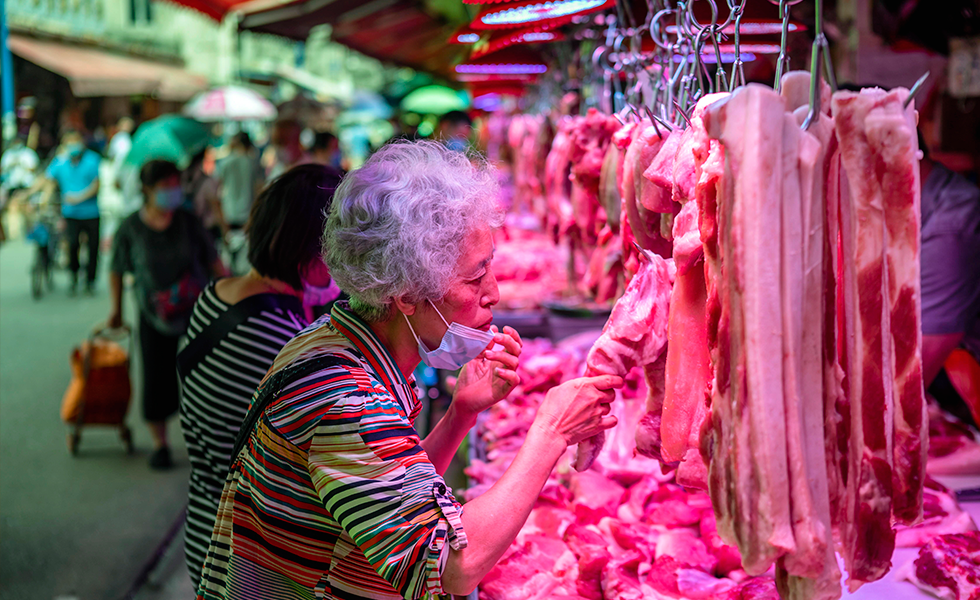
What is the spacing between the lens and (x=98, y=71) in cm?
1839

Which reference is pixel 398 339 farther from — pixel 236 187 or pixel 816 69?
pixel 236 187

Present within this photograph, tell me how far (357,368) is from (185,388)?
42.2 inches

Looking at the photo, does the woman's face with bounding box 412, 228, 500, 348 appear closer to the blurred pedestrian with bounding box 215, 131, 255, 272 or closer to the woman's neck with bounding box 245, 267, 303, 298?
the woman's neck with bounding box 245, 267, 303, 298

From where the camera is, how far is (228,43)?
28516 millimetres

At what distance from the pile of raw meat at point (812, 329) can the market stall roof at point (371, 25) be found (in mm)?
5150

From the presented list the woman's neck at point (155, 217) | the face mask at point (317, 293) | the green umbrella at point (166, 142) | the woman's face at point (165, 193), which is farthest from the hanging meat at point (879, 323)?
the green umbrella at point (166, 142)

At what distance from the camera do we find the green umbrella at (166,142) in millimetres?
8953

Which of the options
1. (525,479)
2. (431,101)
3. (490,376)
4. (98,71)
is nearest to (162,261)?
(490,376)

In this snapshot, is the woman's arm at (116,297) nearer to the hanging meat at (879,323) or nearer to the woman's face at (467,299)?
the woman's face at (467,299)

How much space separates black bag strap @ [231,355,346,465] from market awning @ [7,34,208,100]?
16.6m

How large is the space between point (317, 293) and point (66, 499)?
3.43 metres

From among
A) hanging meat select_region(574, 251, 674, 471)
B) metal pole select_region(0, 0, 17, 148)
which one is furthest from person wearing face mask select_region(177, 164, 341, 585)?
metal pole select_region(0, 0, 17, 148)

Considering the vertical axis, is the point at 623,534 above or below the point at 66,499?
above

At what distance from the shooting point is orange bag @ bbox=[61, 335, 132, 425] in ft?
17.6
